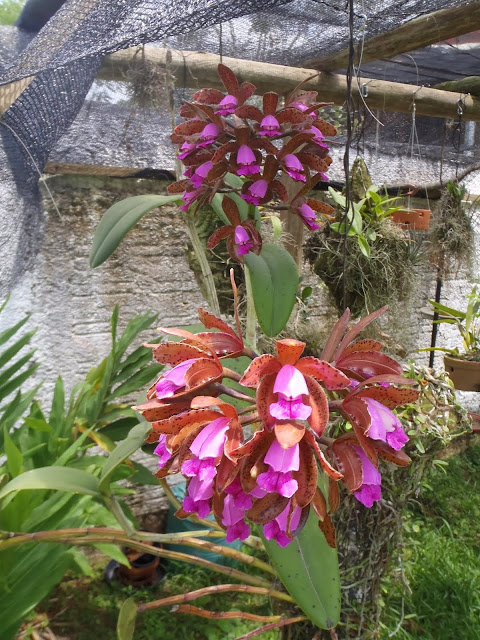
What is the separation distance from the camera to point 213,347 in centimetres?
49

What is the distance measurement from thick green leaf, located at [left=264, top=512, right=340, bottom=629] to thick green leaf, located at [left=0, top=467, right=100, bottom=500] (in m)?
0.28

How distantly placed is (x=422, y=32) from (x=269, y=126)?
1034 mm

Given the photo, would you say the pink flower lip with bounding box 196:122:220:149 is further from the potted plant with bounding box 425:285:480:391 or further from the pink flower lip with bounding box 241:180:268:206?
the potted plant with bounding box 425:285:480:391

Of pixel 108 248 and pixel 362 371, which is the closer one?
pixel 362 371

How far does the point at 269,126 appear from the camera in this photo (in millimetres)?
704

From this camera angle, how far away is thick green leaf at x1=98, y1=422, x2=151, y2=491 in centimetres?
69

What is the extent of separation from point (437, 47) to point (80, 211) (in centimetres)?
139

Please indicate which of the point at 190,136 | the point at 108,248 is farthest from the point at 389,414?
the point at 108,248

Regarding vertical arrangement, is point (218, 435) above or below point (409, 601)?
above

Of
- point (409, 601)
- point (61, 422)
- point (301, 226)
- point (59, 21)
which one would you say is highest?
point (59, 21)

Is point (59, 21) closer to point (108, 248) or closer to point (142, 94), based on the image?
point (142, 94)

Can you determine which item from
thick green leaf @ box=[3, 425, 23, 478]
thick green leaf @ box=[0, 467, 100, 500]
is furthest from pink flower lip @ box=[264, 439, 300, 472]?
thick green leaf @ box=[3, 425, 23, 478]

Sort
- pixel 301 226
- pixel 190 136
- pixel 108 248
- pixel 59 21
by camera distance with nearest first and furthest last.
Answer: pixel 190 136
pixel 108 248
pixel 59 21
pixel 301 226

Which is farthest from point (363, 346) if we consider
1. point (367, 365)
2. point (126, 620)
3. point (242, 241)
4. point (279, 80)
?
point (279, 80)
